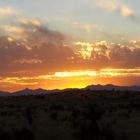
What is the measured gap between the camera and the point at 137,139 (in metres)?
22.8

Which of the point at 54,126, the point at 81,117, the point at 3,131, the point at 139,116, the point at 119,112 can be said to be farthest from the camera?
the point at 119,112

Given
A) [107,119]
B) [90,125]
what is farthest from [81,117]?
[90,125]

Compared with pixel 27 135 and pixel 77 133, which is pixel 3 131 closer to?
pixel 27 135

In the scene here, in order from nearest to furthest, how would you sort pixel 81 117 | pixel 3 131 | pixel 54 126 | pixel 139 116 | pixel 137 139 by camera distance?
pixel 137 139 < pixel 3 131 < pixel 54 126 < pixel 81 117 < pixel 139 116

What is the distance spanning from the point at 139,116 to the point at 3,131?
11.7m

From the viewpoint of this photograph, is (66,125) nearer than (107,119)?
Yes

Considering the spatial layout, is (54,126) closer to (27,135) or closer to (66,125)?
(66,125)

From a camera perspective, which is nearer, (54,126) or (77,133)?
(77,133)

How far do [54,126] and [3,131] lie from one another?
3.77 metres

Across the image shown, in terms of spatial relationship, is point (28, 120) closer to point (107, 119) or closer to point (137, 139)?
point (107, 119)

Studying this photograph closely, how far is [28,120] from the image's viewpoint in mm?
29844

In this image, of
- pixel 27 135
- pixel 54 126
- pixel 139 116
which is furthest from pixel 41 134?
pixel 139 116

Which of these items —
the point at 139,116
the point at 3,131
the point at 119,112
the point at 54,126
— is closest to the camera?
the point at 3,131

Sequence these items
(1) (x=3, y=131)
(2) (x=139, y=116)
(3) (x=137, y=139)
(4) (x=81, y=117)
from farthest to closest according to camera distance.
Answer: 1. (2) (x=139, y=116)
2. (4) (x=81, y=117)
3. (1) (x=3, y=131)
4. (3) (x=137, y=139)
